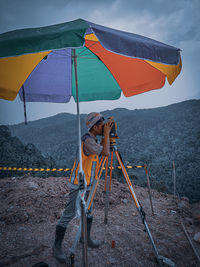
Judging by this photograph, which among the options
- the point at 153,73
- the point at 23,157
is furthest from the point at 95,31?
the point at 23,157

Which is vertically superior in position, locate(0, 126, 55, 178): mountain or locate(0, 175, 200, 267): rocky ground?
locate(0, 126, 55, 178): mountain

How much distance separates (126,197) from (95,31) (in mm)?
4924

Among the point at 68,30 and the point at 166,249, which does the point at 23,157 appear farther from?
the point at 68,30

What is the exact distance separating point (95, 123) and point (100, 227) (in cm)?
247

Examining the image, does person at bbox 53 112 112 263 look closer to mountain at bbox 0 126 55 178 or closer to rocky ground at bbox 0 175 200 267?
rocky ground at bbox 0 175 200 267

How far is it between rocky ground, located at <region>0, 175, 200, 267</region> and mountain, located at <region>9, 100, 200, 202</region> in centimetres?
200

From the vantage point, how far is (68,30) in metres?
1.43

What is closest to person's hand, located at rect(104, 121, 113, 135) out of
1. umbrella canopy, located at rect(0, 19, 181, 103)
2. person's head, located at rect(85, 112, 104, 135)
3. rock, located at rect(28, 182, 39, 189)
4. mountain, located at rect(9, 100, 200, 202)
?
person's head, located at rect(85, 112, 104, 135)

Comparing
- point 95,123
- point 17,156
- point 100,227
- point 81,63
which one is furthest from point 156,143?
point 95,123

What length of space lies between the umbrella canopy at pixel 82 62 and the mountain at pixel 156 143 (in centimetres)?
489

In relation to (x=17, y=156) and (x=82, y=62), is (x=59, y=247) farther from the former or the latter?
(x=17, y=156)

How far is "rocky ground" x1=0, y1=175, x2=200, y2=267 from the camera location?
101 inches

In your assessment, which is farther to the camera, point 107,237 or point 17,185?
point 17,185

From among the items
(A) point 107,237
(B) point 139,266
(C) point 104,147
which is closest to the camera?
(C) point 104,147
